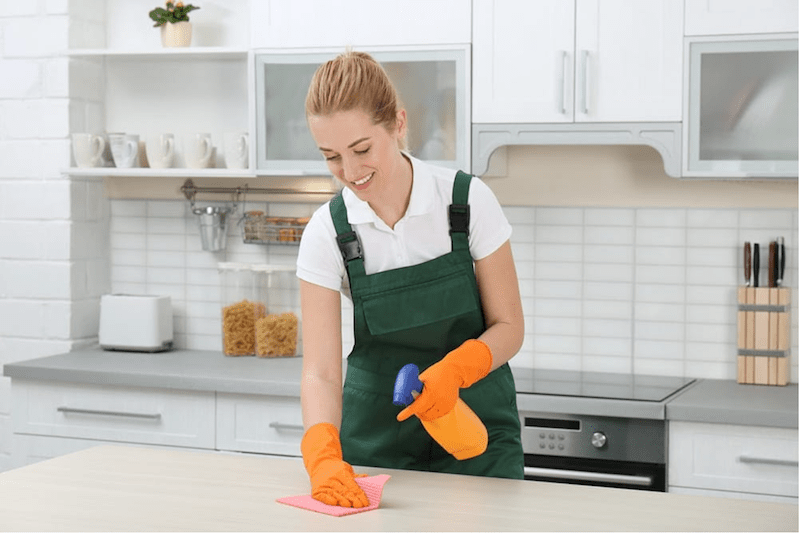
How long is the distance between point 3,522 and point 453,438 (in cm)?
75

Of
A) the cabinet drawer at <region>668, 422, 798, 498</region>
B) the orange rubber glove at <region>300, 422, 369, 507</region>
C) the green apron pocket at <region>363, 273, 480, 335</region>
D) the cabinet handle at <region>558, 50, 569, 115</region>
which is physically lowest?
the cabinet drawer at <region>668, 422, 798, 498</region>

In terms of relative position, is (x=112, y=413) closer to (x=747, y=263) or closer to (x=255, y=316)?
(x=255, y=316)

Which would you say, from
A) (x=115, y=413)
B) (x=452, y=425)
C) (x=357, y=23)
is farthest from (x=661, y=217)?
(x=115, y=413)

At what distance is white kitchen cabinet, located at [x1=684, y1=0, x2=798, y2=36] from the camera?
2.88m

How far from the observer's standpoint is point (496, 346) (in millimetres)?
1988

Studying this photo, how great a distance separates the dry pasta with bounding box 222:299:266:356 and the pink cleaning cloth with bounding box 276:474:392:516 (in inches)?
77.2

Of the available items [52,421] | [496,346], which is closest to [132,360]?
[52,421]

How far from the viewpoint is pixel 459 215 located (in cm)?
206

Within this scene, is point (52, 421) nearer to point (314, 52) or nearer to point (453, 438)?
point (314, 52)

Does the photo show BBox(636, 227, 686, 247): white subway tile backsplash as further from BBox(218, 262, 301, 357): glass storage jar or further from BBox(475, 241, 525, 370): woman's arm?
BBox(475, 241, 525, 370): woman's arm

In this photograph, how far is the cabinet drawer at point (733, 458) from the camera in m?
2.74

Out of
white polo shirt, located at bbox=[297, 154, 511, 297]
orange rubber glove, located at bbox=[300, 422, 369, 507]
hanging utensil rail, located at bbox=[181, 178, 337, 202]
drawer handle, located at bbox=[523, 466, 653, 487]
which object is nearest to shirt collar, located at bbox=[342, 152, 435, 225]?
white polo shirt, located at bbox=[297, 154, 511, 297]

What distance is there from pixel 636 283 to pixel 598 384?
1.34 ft

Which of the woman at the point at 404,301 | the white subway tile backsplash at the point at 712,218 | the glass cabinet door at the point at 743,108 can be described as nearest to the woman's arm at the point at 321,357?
the woman at the point at 404,301
